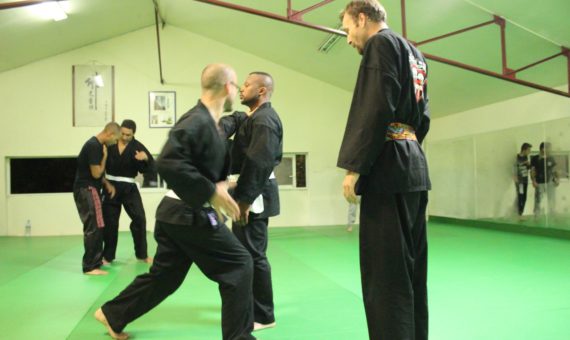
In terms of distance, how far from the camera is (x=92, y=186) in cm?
429

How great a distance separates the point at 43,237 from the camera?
852cm

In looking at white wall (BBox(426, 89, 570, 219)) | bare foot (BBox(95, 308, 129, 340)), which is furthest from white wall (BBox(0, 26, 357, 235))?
bare foot (BBox(95, 308, 129, 340))

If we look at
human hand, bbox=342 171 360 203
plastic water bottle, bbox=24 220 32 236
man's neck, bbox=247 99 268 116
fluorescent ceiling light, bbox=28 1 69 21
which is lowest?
plastic water bottle, bbox=24 220 32 236

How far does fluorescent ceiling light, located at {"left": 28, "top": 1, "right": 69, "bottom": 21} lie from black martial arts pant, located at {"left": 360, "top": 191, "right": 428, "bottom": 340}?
6.89m

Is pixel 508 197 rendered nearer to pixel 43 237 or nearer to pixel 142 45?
pixel 142 45

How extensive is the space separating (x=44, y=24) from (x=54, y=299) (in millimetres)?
5868

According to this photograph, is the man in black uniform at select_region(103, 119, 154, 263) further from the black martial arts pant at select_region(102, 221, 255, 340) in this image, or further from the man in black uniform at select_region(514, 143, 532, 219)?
the man in black uniform at select_region(514, 143, 532, 219)

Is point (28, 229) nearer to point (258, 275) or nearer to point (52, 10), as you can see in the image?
point (52, 10)

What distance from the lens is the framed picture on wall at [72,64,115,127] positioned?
30.0ft

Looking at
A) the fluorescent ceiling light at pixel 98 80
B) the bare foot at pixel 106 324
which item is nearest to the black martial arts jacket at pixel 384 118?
the bare foot at pixel 106 324

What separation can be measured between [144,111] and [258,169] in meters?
7.70

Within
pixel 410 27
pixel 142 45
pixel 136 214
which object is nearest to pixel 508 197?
pixel 410 27

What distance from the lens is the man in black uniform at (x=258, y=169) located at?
2363 millimetres

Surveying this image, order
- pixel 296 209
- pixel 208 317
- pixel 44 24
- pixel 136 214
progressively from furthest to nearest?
pixel 296 209 → pixel 44 24 → pixel 136 214 → pixel 208 317
